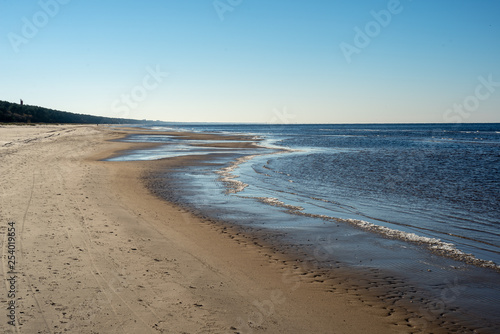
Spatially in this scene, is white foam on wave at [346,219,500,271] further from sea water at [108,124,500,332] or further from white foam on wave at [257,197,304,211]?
white foam on wave at [257,197,304,211]

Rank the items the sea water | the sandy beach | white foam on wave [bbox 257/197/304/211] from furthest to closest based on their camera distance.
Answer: white foam on wave [bbox 257/197/304/211]
the sea water
the sandy beach

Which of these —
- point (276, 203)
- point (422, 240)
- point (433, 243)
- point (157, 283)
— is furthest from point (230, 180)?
point (157, 283)

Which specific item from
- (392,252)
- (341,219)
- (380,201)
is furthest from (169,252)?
(380,201)

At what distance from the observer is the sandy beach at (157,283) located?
5102mm

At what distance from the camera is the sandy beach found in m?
5.10

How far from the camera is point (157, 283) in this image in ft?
20.6

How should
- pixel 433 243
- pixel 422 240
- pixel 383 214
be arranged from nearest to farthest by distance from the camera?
pixel 433 243 → pixel 422 240 → pixel 383 214

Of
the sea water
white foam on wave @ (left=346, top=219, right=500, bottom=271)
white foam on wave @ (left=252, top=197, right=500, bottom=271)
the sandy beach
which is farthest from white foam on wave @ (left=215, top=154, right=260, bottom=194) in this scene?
white foam on wave @ (left=346, top=219, right=500, bottom=271)

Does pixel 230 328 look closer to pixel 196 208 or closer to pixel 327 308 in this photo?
pixel 327 308

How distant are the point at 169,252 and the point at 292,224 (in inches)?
162

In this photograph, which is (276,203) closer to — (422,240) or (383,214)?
(383,214)

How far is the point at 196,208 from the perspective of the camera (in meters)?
→ 12.8

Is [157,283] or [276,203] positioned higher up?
[157,283]

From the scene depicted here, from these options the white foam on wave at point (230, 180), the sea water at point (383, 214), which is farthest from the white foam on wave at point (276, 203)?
the white foam on wave at point (230, 180)
